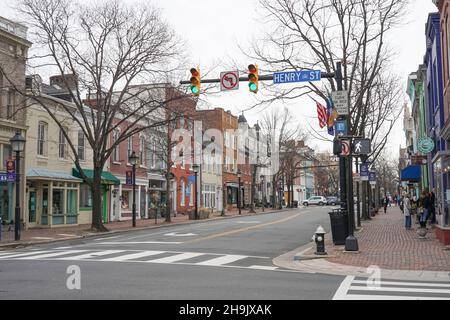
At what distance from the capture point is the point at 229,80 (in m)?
18.0

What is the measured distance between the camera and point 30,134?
30672 millimetres

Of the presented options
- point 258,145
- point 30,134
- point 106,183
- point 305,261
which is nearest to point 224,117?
point 258,145

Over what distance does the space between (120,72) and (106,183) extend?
1132 centimetres

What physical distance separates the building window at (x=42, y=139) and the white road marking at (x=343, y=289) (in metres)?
24.5

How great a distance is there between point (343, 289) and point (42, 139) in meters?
26.0

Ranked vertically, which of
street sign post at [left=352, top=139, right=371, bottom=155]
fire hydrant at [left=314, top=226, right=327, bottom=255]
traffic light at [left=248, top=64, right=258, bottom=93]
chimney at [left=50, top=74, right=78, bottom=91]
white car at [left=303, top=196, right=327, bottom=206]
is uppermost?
chimney at [left=50, top=74, right=78, bottom=91]

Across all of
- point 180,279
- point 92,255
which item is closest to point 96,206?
point 92,255

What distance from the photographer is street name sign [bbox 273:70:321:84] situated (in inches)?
690

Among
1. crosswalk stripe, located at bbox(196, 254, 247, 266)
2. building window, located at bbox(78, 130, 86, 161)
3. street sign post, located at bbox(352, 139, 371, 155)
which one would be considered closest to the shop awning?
building window, located at bbox(78, 130, 86, 161)

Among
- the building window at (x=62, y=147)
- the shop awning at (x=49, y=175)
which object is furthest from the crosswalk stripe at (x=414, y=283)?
the building window at (x=62, y=147)

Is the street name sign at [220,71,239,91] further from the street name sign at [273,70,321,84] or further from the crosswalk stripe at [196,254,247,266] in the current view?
the crosswalk stripe at [196,254,247,266]

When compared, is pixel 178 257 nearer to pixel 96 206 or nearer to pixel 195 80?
pixel 195 80

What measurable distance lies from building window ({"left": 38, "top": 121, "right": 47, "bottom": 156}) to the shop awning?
1191 mm
